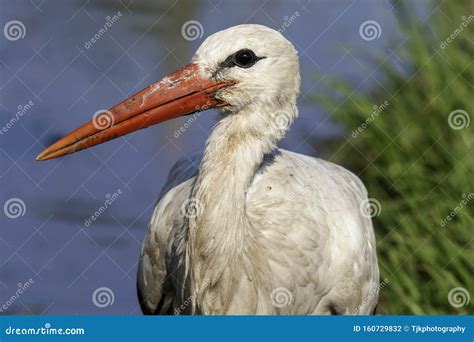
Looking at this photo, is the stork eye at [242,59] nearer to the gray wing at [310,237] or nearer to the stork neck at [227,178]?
the stork neck at [227,178]

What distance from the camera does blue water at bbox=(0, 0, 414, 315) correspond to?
816 cm

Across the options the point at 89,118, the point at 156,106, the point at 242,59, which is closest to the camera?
the point at 242,59

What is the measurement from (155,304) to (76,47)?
477 cm

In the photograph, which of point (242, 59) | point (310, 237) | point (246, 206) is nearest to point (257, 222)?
point (246, 206)

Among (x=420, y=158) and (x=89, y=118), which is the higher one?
(x=420, y=158)

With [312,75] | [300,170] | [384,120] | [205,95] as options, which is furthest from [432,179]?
[205,95]

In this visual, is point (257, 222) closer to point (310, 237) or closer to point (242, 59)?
point (310, 237)

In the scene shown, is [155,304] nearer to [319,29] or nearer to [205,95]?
[205,95]

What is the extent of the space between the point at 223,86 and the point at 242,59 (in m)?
0.15

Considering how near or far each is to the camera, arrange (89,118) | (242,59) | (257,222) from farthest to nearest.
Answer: (89,118) → (257,222) → (242,59)

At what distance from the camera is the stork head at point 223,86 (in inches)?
199

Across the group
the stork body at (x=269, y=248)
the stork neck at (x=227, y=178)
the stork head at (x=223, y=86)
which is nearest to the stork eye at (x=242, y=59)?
the stork head at (x=223, y=86)

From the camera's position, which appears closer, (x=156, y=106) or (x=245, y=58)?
(x=245, y=58)

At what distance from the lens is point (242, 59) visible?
5062mm
